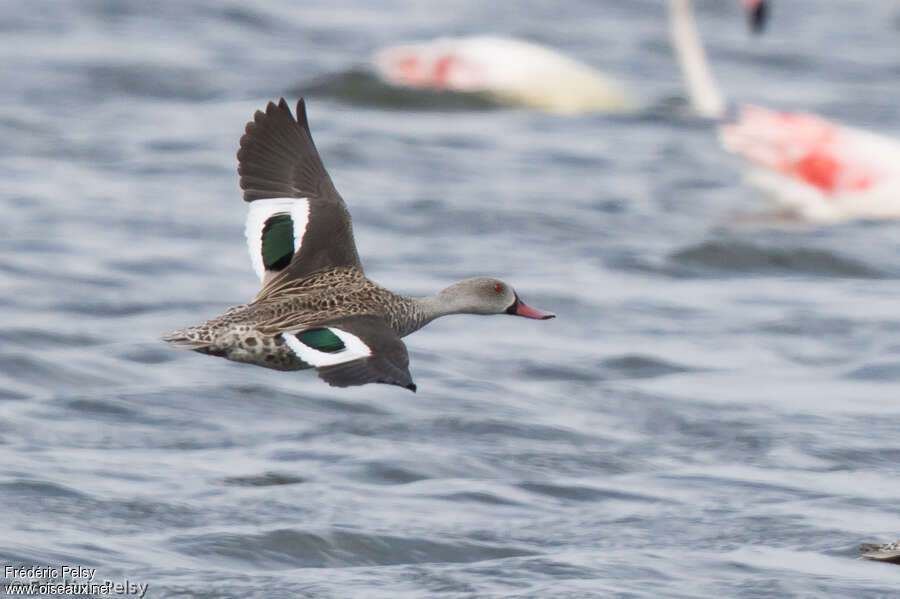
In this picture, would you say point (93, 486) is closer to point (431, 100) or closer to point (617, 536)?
point (617, 536)

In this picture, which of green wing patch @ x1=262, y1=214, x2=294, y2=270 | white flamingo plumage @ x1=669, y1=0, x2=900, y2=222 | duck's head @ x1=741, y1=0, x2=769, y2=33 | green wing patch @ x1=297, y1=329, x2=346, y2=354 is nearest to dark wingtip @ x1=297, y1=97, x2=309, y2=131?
green wing patch @ x1=262, y1=214, x2=294, y2=270

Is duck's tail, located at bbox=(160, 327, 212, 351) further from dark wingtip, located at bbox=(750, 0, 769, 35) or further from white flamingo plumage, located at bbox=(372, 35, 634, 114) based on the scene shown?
white flamingo plumage, located at bbox=(372, 35, 634, 114)

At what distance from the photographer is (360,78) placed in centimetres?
1794

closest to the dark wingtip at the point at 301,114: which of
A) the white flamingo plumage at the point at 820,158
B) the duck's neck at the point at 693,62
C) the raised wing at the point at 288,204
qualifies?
the raised wing at the point at 288,204

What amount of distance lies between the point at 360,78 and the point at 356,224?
4.38m

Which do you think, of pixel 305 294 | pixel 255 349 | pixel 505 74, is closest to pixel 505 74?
pixel 505 74

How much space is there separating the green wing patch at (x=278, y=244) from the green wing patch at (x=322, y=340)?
A: 0.88 metres

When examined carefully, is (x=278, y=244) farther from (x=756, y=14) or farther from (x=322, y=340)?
(x=756, y=14)

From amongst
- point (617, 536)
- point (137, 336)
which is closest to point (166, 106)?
point (137, 336)

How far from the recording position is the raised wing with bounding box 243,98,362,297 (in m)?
6.66

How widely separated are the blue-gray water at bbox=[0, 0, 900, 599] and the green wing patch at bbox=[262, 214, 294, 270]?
1177 mm

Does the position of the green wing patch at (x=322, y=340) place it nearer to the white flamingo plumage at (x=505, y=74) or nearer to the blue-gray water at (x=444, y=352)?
the blue-gray water at (x=444, y=352)

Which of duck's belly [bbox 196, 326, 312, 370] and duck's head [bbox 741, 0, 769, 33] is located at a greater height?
duck's head [bbox 741, 0, 769, 33]

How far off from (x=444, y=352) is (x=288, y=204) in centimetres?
427
